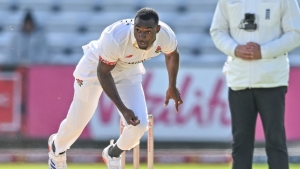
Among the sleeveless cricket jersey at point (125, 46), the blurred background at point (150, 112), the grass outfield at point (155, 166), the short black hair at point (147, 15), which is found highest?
the short black hair at point (147, 15)

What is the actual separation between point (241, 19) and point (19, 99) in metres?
3.81

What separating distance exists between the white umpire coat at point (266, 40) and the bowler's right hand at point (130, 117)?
0.70 m

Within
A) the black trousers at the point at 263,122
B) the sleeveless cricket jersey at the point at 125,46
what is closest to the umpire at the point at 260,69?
→ the black trousers at the point at 263,122

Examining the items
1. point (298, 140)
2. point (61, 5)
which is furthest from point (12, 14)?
point (298, 140)

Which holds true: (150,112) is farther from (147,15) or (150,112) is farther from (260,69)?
(147,15)

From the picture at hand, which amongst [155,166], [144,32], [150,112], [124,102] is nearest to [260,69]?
[144,32]

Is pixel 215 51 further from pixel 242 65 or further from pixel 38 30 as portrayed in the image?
pixel 242 65

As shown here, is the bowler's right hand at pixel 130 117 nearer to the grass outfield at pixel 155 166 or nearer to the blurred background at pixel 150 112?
the grass outfield at pixel 155 166

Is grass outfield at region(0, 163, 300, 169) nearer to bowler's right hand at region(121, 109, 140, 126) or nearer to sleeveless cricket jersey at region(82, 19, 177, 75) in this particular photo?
sleeveless cricket jersey at region(82, 19, 177, 75)

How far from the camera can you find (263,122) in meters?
5.32

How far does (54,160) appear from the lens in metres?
6.00

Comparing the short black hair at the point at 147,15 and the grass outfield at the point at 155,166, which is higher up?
the short black hair at the point at 147,15

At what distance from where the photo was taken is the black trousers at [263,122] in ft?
17.2

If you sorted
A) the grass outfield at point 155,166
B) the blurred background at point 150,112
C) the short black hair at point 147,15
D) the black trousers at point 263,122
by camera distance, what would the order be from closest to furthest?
the short black hair at point 147,15 → the black trousers at point 263,122 → the grass outfield at point 155,166 → the blurred background at point 150,112
